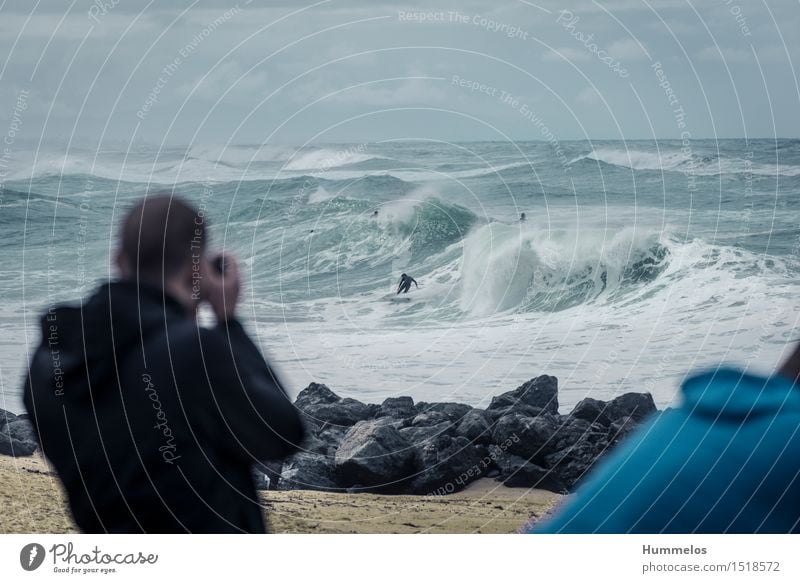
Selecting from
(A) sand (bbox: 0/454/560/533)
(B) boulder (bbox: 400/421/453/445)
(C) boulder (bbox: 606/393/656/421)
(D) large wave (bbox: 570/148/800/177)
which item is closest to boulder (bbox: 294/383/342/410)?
(B) boulder (bbox: 400/421/453/445)

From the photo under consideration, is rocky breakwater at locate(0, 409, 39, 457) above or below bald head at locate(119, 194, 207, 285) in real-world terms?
below

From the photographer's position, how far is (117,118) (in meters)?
5.87

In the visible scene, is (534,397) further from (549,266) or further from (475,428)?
(549,266)

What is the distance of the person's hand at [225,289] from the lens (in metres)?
2.63

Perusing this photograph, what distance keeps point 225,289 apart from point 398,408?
3.67 m

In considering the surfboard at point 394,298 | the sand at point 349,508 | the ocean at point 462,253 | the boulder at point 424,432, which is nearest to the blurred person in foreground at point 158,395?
the sand at point 349,508

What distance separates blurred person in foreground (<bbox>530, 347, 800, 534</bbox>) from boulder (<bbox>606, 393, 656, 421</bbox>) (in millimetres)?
4171

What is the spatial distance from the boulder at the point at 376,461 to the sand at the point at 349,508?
0.16 meters

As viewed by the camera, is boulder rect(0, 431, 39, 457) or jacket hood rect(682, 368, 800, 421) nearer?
jacket hood rect(682, 368, 800, 421)

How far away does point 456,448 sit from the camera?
521 cm

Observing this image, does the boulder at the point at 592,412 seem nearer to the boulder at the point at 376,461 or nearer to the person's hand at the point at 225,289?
the boulder at the point at 376,461

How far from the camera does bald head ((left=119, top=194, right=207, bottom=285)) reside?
2.58 metres

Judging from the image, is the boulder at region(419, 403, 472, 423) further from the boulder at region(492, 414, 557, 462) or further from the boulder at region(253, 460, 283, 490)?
the boulder at region(253, 460, 283, 490)

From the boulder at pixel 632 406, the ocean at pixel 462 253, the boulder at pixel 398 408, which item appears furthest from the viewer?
the ocean at pixel 462 253
